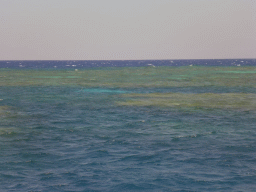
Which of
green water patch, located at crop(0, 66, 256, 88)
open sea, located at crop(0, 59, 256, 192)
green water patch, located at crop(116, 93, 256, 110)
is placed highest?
green water patch, located at crop(0, 66, 256, 88)

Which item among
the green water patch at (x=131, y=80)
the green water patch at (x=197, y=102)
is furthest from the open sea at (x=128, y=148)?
the green water patch at (x=131, y=80)

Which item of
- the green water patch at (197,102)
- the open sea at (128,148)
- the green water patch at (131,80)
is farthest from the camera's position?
the green water patch at (131,80)

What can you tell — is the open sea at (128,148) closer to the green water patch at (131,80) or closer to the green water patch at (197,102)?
the green water patch at (197,102)

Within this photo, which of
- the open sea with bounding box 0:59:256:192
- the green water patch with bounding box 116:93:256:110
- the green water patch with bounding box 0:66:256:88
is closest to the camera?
the open sea with bounding box 0:59:256:192

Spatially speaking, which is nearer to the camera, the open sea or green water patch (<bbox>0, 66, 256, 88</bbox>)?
the open sea

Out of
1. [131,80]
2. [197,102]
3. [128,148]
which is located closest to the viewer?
[128,148]

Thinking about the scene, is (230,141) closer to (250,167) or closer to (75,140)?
(250,167)

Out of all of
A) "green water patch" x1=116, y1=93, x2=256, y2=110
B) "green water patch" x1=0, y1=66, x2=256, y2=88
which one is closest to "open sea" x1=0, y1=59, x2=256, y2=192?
"green water patch" x1=116, y1=93, x2=256, y2=110

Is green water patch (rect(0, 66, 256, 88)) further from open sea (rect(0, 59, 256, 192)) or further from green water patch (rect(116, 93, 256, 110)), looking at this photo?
open sea (rect(0, 59, 256, 192))

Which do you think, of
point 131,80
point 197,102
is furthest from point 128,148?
point 131,80

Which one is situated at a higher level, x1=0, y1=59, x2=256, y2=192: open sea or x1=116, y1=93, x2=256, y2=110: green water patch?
x1=116, y1=93, x2=256, y2=110: green water patch

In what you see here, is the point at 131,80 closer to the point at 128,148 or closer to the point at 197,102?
the point at 197,102

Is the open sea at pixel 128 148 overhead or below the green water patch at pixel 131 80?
below

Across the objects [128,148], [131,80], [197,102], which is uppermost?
[131,80]
